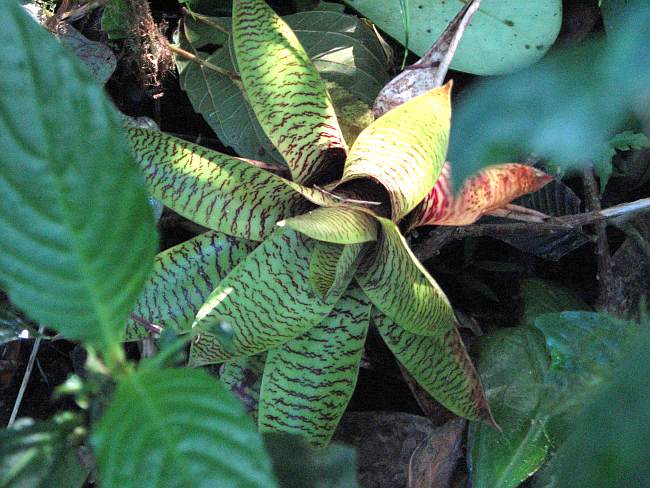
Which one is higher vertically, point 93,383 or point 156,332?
point 93,383

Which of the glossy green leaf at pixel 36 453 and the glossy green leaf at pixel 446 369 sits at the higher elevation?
the glossy green leaf at pixel 36 453

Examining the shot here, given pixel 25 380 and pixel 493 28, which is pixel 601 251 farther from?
pixel 25 380

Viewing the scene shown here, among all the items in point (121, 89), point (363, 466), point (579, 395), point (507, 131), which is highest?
point (507, 131)

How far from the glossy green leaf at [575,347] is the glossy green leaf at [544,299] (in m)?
0.14

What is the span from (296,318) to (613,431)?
0.43 metres

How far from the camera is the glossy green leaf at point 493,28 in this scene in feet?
2.86

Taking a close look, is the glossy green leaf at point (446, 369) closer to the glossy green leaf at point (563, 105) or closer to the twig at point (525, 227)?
the twig at point (525, 227)

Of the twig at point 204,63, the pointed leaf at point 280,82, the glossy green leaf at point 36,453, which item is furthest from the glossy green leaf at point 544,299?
the glossy green leaf at point 36,453

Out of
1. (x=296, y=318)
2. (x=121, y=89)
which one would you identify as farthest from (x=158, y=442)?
(x=121, y=89)

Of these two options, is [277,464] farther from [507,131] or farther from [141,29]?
[141,29]

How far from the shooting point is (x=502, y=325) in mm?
961

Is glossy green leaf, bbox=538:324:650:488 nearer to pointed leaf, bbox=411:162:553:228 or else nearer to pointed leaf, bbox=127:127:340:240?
pointed leaf, bbox=411:162:553:228

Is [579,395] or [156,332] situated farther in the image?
[156,332]

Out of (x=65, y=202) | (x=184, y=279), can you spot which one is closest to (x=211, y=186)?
(x=184, y=279)
